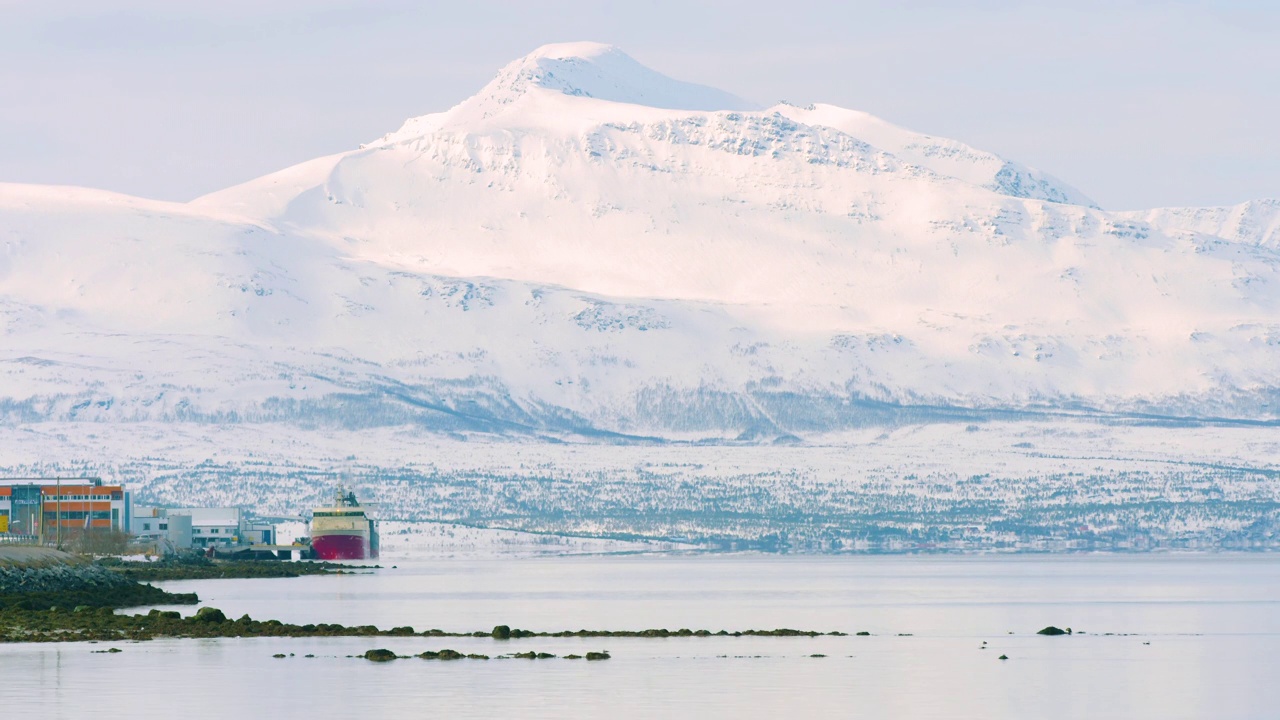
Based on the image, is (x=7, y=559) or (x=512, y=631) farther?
(x=7, y=559)

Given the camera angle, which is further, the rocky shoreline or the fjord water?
the rocky shoreline

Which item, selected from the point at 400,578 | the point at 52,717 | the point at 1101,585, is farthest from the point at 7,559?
the point at 1101,585

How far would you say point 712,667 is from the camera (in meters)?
80.6

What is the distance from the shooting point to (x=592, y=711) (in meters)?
66.3

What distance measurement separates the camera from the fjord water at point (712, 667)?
67938 millimetres

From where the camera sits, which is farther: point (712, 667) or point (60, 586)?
point (60, 586)

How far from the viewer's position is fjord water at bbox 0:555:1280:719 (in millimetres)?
67938

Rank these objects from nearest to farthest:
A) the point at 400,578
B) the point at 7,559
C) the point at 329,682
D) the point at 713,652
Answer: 1. the point at 329,682
2. the point at 713,652
3. the point at 7,559
4. the point at 400,578

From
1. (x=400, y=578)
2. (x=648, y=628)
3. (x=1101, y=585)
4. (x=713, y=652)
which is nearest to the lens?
(x=713, y=652)

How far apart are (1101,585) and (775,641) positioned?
273 feet

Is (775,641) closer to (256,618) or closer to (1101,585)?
(256,618)

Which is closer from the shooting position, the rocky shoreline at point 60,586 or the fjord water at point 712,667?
the fjord water at point 712,667

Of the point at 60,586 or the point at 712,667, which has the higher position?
the point at 60,586

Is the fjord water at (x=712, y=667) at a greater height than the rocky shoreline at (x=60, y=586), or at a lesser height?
lesser
